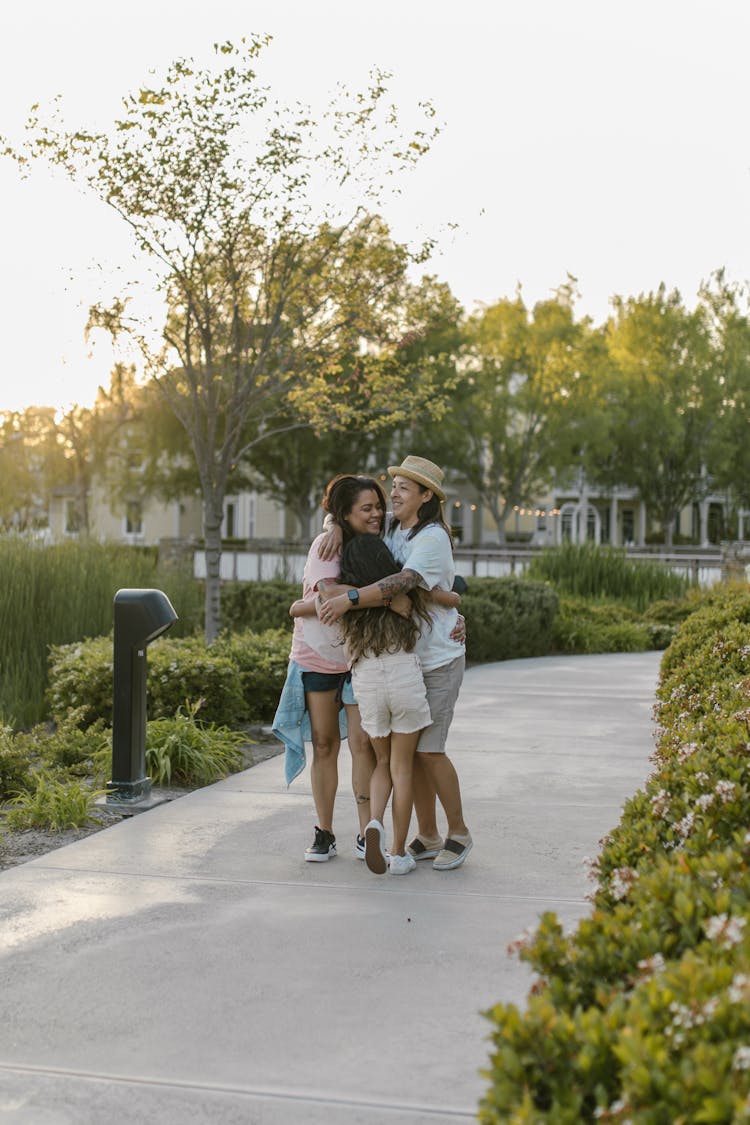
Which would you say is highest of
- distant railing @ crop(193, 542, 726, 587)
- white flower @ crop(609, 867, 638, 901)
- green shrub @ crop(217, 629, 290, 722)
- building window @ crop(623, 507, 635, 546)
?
building window @ crop(623, 507, 635, 546)

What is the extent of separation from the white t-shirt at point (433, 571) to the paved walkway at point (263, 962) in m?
0.99

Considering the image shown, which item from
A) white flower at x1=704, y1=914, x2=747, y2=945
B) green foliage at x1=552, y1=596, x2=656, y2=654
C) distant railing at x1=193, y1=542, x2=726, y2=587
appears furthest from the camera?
distant railing at x1=193, y1=542, x2=726, y2=587

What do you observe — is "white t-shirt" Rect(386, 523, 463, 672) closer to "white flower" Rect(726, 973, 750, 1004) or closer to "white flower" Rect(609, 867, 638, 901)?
"white flower" Rect(609, 867, 638, 901)

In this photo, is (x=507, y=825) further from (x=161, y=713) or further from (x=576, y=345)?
(x=576, y=345)

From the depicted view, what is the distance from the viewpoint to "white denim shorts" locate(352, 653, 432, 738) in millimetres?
5406

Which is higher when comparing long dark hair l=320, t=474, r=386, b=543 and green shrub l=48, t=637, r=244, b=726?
long dark hair l=320, t=474, r=386, b=543

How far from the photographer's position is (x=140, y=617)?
22.5 feet

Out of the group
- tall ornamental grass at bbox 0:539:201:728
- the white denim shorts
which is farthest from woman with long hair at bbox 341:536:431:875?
tall ornamental grass at bbox 0:539:201:728

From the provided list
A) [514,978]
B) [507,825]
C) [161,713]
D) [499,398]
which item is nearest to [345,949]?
[514,978]

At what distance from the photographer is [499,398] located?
51.2 metres

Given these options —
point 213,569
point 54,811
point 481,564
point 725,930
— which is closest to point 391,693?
point 54,811

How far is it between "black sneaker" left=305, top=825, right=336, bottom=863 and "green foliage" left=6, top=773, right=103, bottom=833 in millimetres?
1416

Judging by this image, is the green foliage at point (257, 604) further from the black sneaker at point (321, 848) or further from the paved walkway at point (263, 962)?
the black sneaker at point (321, 848)

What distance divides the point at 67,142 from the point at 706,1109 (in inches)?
494
